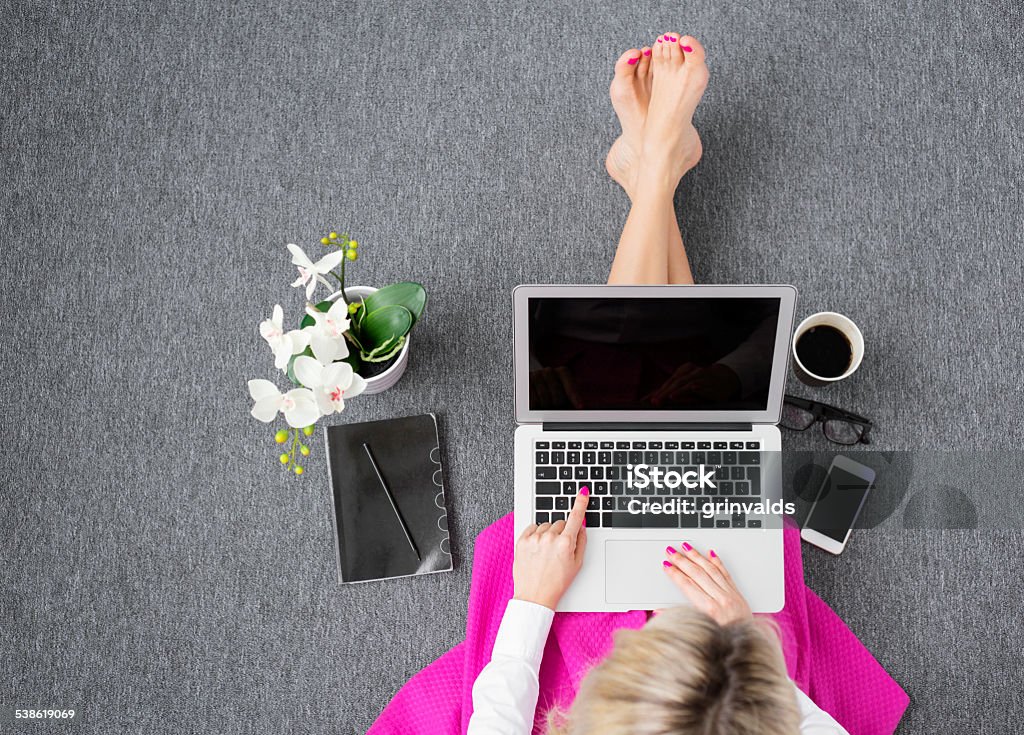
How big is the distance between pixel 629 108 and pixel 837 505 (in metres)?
0.72

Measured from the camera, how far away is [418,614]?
1.07m

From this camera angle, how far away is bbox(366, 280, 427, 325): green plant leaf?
2.96 feet

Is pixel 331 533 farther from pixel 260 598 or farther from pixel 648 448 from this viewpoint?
pixel 648 448

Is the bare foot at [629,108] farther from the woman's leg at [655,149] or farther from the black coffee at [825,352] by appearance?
the black coffee at [825,352]

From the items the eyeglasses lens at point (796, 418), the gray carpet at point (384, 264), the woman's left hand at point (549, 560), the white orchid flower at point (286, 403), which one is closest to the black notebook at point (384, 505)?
the gray carpet at point (384, 264)

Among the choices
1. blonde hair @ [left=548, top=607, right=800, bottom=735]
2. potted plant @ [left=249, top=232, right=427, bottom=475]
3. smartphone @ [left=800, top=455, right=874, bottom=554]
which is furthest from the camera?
smartphone @ [left=800, top=455, right=874, bottom=554]

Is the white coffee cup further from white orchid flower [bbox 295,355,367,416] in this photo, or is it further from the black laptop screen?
white orchid flower [bbox 295,355,367,416]

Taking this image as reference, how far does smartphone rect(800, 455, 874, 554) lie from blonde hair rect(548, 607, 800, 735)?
390 mm

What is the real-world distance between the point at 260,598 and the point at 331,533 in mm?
148

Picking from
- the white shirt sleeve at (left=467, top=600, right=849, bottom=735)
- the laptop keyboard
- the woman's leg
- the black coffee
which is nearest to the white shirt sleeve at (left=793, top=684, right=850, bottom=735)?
the white shirt sleeve at (left=467, top=600, right=849, bottom=735)

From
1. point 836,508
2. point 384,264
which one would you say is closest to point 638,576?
point 836,508

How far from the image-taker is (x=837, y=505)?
1.06m

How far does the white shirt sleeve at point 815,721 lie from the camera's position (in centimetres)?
83

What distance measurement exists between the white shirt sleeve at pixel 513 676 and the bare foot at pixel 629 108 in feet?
2.23
